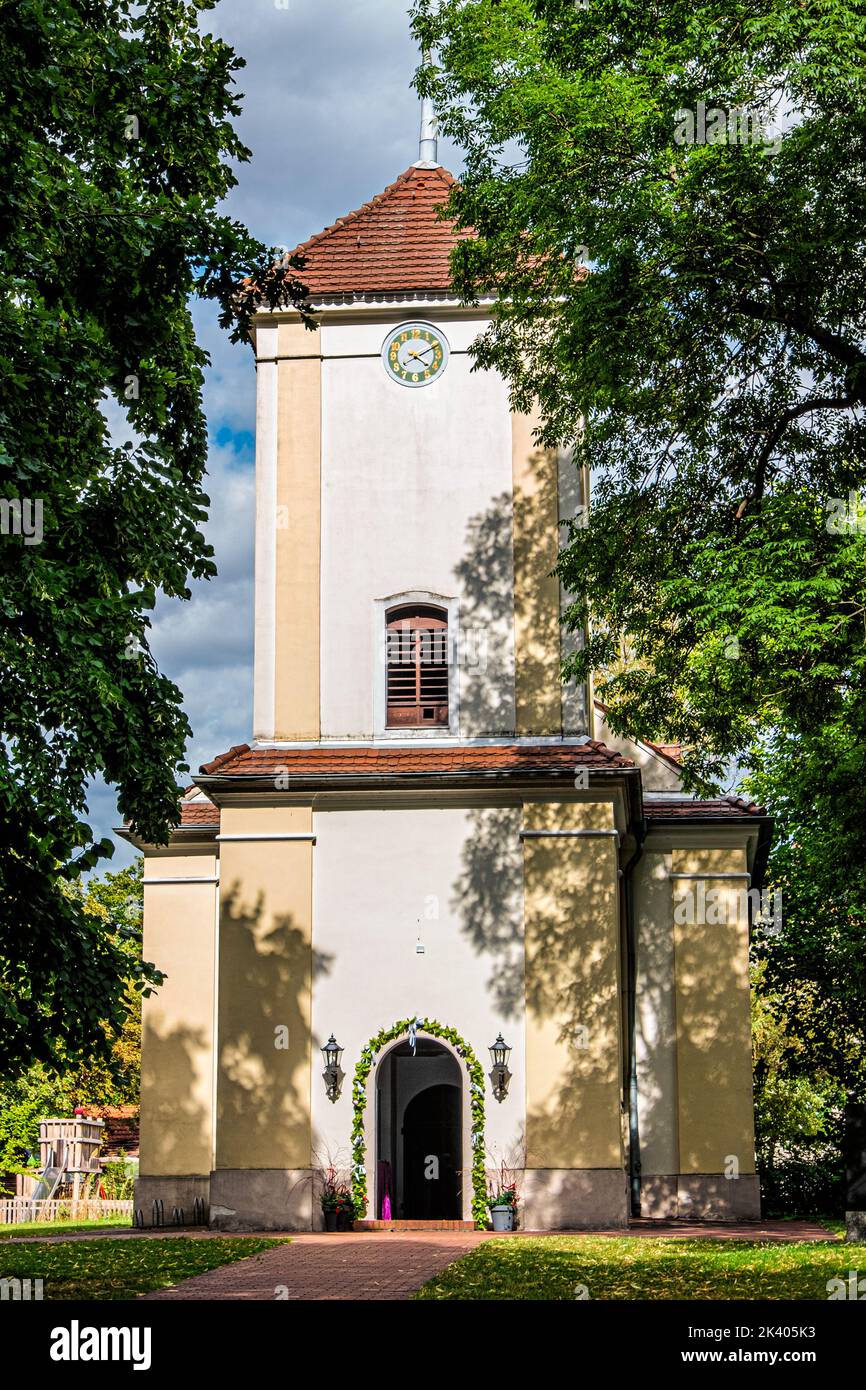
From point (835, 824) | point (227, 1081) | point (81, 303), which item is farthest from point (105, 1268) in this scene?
point (835, 824)

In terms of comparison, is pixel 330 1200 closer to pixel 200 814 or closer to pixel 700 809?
pixel 200 814

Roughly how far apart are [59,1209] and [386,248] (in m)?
22.1

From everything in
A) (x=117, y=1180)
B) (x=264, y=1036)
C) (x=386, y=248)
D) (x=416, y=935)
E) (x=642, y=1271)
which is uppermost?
(x=386, y=248)

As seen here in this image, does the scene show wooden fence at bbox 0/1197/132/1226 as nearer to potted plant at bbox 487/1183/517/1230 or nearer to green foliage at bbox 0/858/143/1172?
green foliage at bbox 0/858/143/1172

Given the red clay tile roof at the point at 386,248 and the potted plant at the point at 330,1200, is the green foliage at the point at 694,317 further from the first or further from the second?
the potted plant at the point at 330,1200

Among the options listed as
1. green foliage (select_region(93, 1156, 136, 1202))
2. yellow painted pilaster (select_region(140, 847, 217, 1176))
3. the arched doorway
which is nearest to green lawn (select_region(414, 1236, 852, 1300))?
the arched doorway

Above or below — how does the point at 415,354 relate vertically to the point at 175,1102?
above

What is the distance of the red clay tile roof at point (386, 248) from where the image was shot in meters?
23.9

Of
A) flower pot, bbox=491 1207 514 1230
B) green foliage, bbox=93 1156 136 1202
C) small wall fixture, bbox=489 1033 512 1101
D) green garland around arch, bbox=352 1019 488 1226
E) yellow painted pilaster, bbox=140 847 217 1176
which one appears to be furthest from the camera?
green foliage, bbox=93 1156 136 1202

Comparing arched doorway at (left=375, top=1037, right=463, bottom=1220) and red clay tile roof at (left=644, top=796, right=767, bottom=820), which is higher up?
red clay tile roof at (left=644, top=796, right=767, bottom=820)

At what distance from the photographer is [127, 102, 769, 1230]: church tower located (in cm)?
2119

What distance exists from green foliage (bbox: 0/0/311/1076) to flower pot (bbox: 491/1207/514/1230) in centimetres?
793

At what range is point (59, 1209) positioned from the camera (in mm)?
34469

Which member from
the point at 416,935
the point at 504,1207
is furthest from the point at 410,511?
the point at 504,1207
